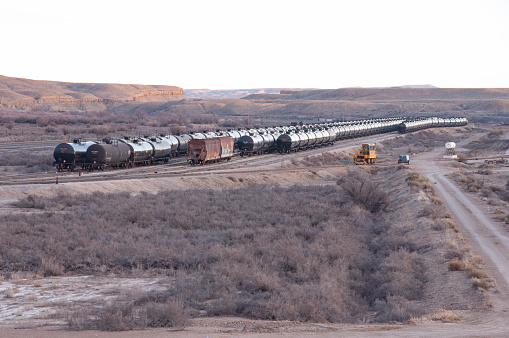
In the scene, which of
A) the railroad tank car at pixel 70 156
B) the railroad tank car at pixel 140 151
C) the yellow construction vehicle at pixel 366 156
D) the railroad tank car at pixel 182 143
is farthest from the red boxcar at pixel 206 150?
the yellow construction vehicle at pixel 366 156

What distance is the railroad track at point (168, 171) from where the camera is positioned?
139 feet

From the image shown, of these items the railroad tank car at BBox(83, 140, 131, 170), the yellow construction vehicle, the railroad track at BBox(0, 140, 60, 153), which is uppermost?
the railroad tank car at BBox(83, 140, 131, 170)

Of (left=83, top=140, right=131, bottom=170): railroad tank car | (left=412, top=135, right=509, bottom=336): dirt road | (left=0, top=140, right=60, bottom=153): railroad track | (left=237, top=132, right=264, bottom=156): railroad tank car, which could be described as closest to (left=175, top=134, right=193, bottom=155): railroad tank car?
(left=237, top=132, right=264, bottom=156): railroad tank car

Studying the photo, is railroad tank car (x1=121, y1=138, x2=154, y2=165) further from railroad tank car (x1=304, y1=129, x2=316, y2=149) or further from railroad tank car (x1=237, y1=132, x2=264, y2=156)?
railroad tank car (x1=304, y1=129, x2=316, y2=149)

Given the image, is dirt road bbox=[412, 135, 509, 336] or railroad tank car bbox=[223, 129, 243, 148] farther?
railroad tank car bbox=[223, 129, 243, 148]

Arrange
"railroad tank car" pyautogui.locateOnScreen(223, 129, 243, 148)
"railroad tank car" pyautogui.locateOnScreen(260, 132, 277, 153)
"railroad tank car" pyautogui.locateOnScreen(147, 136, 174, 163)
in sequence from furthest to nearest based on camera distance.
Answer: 1. "railroad tank car" pyautogui.locateOnScreen(223, 129, 243, 148)
2. "railroad tank car" pyautogui.locateOnScreen(260, 132, 277, 153)
3. "railroad tank car" pyautogui.locateOnScreen(147, 136, 174, 163)

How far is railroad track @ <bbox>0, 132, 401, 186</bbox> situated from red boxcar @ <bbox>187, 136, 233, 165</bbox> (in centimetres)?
82

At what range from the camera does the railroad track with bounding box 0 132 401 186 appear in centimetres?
4234

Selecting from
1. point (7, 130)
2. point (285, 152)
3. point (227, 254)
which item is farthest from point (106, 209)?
point (7, 130)

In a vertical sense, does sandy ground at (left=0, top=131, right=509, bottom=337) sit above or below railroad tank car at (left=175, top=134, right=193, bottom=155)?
below

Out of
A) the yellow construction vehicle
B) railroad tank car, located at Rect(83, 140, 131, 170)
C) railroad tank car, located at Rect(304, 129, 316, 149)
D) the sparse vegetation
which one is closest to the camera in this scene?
the sparse vegetation

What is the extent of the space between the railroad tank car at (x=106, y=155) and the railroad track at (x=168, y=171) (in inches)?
28.7

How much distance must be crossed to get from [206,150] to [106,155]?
11473 mm

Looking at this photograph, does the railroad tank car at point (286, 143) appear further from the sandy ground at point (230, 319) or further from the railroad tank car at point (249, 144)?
the sandy ground at point (230, 319)
